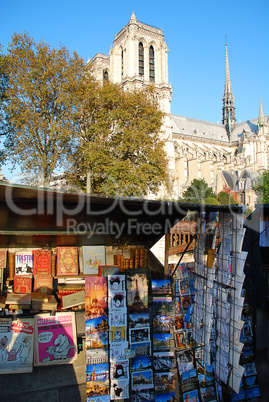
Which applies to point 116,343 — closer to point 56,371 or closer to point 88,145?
point 56,371

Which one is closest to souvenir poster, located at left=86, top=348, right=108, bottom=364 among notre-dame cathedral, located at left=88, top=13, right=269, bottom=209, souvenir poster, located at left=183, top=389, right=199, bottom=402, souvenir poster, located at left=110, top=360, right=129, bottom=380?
souvenir poster, located at left=110, top=360, right=129, bottom=380

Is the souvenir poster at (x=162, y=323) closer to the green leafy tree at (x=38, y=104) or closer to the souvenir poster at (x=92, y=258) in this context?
the souvenir poster at (x=92, y=258)

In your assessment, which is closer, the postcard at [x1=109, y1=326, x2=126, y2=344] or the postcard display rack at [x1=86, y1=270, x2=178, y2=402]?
the postcard display rack at [x1=86, y1=270, x2=178, y2=402]

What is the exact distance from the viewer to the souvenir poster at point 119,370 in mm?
4820

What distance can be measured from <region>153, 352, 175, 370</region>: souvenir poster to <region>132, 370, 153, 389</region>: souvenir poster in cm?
15

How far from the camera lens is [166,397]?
4.93 m

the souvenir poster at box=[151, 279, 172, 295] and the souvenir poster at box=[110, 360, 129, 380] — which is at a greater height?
the souvenir poster at box=[151, 279, 172, 295]

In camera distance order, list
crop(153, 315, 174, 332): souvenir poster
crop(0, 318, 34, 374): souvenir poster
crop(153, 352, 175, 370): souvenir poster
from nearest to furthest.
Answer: crop(0, 318, 34, 374): souvenir poster < crop(153, 352, 175, 370): souvenir poster < crop(153, 315, 174, 332): souvenir poster

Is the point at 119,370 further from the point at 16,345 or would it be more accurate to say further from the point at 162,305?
the point at 16,345

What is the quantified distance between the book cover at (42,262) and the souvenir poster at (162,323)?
75.3 inches

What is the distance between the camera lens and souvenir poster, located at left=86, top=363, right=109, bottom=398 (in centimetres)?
471

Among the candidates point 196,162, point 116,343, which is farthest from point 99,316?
point 196,162

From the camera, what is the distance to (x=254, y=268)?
274 inches

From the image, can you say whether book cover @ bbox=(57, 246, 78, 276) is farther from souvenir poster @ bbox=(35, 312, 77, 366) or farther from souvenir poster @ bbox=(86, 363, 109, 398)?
souvenir poster @ bbox=(86, 363, 109, 398)
